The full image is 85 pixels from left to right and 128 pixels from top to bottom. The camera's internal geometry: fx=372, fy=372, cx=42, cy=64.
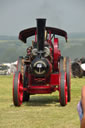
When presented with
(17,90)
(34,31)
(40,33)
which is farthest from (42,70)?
(34,31)

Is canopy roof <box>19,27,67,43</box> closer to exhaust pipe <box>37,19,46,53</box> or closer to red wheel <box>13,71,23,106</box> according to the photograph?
exhaust pipe <box>37,19,46,53</box>

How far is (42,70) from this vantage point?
10320 mm

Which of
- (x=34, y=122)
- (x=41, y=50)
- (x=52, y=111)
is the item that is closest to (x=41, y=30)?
(x=41, y=50)

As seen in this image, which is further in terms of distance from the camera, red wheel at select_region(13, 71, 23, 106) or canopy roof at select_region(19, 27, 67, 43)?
canopy roof at select_region(19, 27, 67, 43)

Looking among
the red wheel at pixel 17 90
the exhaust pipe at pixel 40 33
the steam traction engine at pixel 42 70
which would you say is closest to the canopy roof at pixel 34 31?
the steam traction engine at pixel 42 70

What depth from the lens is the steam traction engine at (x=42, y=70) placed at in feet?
32.9

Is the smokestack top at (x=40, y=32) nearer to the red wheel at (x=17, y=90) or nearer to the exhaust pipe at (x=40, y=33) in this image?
the exhaust pipe at (x=40, y=33)

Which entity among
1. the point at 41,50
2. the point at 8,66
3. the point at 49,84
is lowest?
the point at 8,66

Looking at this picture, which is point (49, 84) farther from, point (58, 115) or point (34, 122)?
point (34, 122)

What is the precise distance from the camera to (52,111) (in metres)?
8.99

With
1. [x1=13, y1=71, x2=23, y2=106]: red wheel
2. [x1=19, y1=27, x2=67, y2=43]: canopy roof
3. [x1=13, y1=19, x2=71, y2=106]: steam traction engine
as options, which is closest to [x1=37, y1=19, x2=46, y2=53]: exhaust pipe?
[x1=13, y1=19, x2=71, y2=106]: steam traction engine

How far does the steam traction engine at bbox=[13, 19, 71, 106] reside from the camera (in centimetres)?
1002

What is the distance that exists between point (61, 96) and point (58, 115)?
5.56 ft

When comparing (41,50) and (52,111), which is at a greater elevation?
(41,50)
